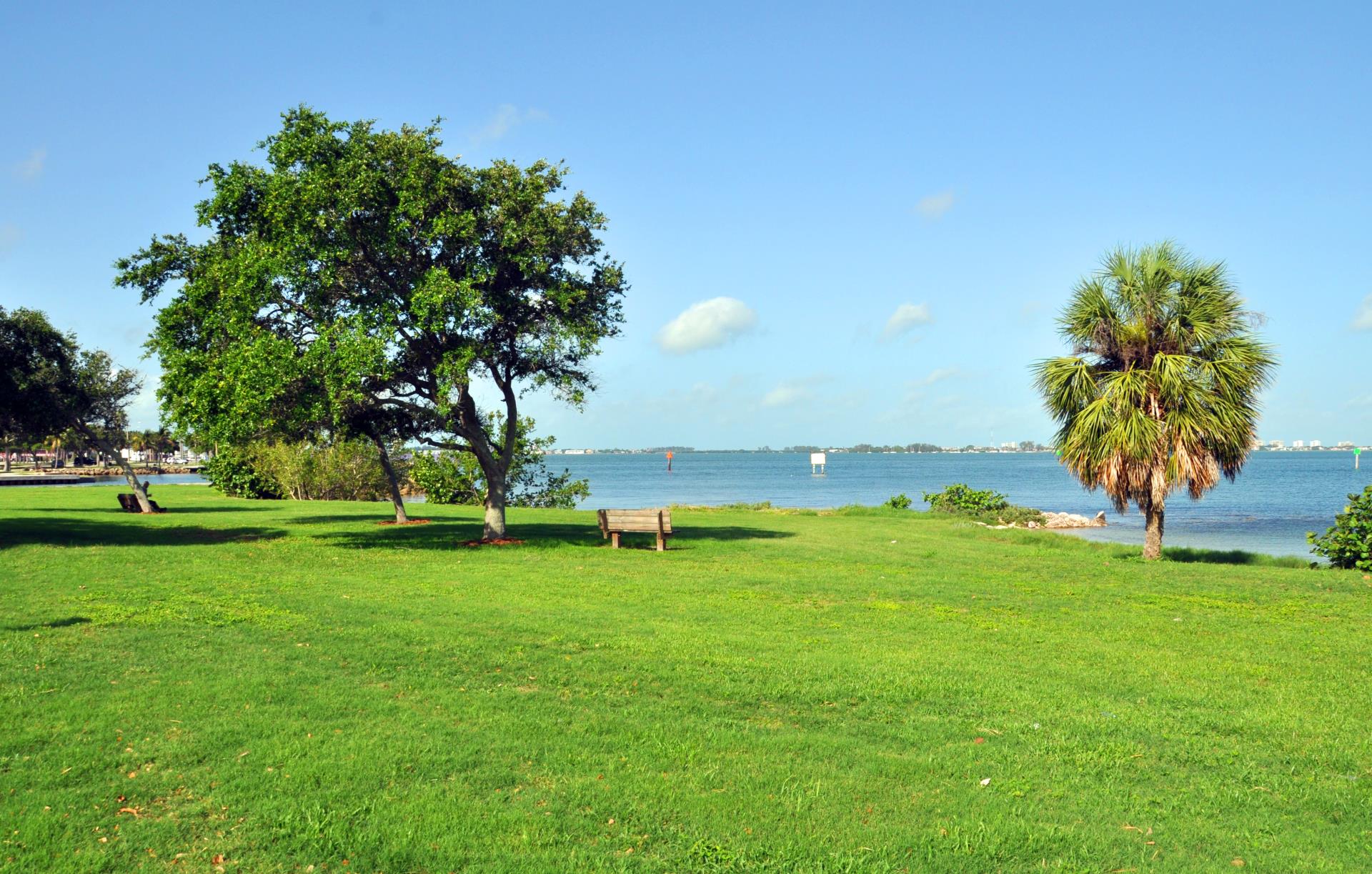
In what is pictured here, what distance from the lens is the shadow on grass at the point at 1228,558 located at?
74.3 ft

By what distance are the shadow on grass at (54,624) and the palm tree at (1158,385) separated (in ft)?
59.5

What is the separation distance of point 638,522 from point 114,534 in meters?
12.2

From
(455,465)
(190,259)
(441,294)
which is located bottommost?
(455,465)

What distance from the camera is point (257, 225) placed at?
21.6m

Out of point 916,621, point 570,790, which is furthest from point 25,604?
point 916,621

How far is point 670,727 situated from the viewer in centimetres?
750

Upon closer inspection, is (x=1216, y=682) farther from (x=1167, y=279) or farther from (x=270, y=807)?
(x=1167, y=279)

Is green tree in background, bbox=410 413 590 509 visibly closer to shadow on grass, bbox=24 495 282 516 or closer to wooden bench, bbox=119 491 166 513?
shadow on grass, bbox=24 495 282 516

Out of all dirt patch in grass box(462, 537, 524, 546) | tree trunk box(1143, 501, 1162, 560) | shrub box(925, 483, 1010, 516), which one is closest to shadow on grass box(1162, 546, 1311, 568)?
tree trunk box(1143, 501, 1162, 560)

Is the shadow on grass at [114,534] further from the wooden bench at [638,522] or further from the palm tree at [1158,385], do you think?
the palm tree at [1158,385]

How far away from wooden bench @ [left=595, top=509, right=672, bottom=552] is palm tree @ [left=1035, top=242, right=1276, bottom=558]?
8.77 meters

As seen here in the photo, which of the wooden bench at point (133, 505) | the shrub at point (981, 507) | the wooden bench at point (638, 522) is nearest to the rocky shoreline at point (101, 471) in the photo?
the wooden bench at point (133, 505)

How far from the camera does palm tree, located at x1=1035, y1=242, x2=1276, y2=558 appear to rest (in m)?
20.6

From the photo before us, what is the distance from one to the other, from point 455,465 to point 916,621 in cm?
3415
